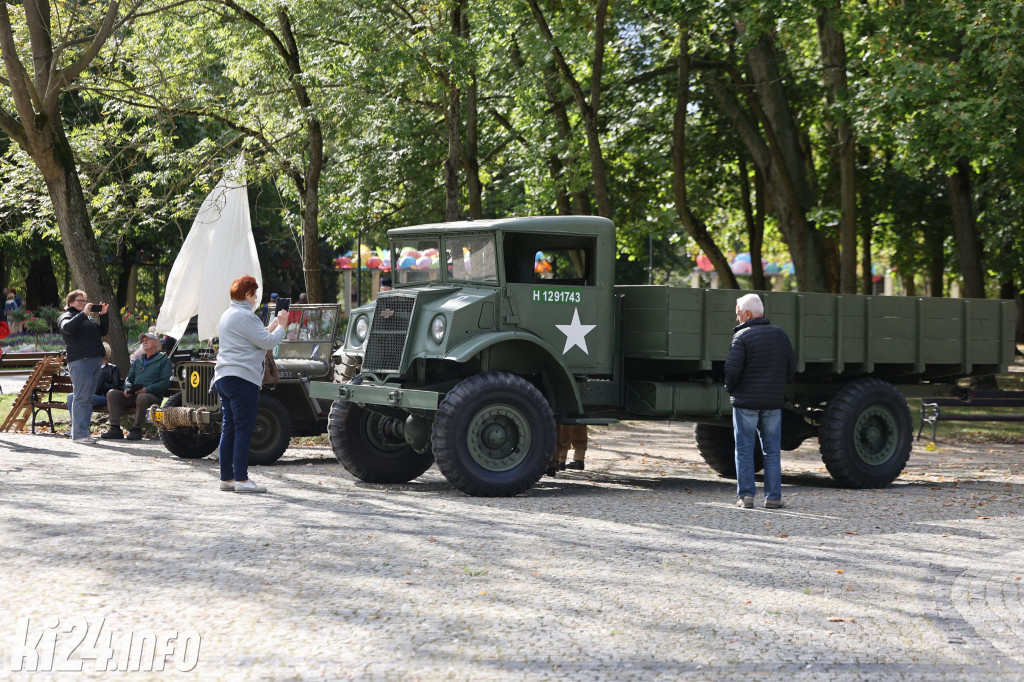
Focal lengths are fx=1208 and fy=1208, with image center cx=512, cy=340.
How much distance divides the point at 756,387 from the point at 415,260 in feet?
12.0

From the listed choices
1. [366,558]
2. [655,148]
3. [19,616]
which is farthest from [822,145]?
[19,616]

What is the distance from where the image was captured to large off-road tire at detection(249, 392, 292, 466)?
1285cm

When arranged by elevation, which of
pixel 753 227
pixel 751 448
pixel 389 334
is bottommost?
pixel 751 448

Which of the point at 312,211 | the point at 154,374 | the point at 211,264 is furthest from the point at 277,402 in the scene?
the point at 312,211

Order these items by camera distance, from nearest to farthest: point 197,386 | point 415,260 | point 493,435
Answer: point 493,435, point 415,260, point 197,386

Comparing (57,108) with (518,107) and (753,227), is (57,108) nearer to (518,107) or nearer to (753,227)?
(518,107)

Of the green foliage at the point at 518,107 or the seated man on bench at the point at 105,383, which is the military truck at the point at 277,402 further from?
the green foliage at the point at 518,107

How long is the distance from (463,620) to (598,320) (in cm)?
565

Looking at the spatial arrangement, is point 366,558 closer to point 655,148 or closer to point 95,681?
point 95,681

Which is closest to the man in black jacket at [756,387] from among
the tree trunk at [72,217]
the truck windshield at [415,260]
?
the truck windshield at [415,260]

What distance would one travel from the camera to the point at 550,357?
11.0m

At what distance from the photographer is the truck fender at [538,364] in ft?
35.2

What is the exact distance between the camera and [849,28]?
18.4m

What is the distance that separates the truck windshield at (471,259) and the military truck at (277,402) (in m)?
2.71
